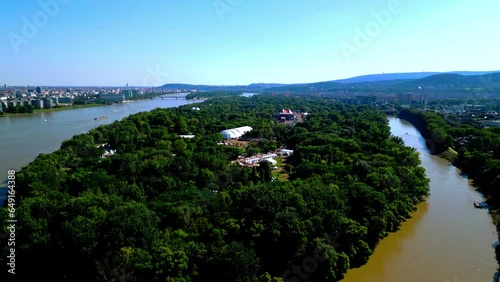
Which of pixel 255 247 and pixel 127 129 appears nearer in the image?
pixel 255 247

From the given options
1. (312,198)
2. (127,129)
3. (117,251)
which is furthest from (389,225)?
(127,129)

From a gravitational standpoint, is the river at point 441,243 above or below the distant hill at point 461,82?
below

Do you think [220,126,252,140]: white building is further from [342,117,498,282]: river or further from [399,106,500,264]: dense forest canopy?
[342,117,498,282]: river

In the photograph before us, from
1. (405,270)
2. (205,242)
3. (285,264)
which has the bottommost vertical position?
(405,270)

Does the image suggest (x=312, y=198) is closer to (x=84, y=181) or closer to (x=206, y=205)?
(x=206, y=205)

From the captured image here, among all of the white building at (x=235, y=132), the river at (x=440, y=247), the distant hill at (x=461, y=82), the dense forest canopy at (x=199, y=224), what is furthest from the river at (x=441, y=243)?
the distant hill at (x=461, y=82)

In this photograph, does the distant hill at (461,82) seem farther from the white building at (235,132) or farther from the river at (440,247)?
the river at (440,247)
